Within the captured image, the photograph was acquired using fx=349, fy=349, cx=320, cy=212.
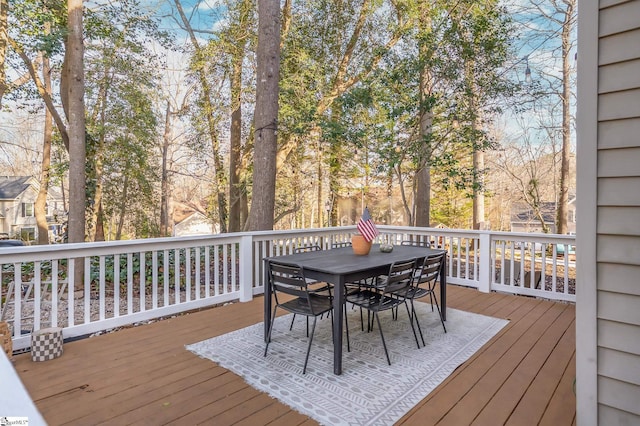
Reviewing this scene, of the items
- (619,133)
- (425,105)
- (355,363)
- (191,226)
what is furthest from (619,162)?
(191,226)

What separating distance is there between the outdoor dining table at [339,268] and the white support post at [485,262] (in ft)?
4.92

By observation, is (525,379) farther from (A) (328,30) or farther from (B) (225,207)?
(B) (225,207)

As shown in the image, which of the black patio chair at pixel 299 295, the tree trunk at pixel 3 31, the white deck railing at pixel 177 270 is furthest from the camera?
the tree trunk at pixel 3 31

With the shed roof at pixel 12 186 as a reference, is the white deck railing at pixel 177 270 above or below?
below

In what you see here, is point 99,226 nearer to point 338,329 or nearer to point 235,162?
point 235,162

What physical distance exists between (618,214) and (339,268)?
1838 mm

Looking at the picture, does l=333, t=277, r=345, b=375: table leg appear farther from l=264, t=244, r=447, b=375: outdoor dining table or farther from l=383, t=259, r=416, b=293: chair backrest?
l=383, t=259, r=416, b=293: chair backrest

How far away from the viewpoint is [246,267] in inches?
182

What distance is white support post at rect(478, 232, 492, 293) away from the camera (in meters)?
5.05

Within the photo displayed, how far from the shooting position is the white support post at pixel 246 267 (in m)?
4.57

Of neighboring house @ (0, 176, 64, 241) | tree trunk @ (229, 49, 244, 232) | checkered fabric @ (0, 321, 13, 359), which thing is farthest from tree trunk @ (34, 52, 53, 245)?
checkered fabric @ (0, 321, 13, 359)

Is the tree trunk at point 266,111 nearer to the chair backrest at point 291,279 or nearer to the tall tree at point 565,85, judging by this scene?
the chair backrest at point 291,279

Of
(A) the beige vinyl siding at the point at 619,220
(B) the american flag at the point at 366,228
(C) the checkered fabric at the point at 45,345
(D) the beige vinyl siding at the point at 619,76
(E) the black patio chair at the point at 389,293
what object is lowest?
(C) the checkered fabric at the point at 45,345

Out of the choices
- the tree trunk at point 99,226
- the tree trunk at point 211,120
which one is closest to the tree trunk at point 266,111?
the tree trunk at point 211,120
